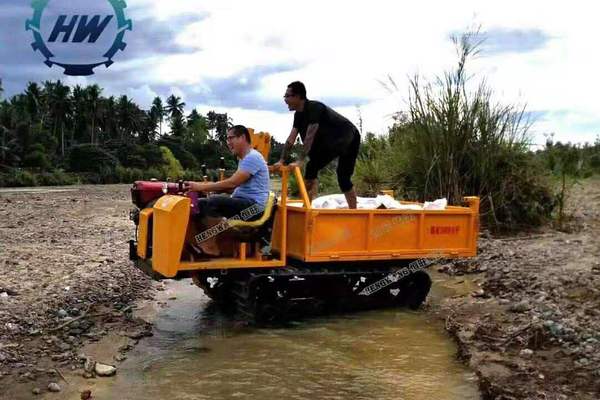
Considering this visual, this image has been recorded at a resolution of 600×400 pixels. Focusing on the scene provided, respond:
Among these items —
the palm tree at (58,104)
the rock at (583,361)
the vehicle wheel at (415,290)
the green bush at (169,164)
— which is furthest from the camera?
the palm tree at (58,104)

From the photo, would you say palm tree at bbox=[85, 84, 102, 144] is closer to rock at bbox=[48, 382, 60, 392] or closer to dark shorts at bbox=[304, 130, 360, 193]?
dark shorts at bbox=[304, 130, 360, 193]

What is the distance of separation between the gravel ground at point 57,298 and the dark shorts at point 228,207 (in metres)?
1.42

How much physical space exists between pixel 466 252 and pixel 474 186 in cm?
444

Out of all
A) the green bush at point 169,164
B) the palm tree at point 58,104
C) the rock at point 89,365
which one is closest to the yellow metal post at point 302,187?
the rock at point 89,365

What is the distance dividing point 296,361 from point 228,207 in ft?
5.68

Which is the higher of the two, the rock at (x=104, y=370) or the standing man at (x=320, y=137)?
the standing man at (x=320, y=137)

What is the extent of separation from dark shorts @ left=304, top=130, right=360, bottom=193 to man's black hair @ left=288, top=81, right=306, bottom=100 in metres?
0.74

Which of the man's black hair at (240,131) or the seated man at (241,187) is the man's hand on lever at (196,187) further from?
the man's black hair at (240,131)

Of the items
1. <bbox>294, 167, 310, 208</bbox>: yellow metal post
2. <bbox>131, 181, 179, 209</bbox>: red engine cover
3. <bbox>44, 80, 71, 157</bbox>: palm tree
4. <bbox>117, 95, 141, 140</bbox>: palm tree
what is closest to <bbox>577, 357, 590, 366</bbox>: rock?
<bbox>294, 167, 310, 208</bbox>: yellow metal post

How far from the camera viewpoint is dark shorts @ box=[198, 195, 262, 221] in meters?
6.69

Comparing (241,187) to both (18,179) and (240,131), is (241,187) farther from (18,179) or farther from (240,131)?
(18,179)

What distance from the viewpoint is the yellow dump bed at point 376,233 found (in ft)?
23.0

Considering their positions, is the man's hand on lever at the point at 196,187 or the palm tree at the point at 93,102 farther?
the palm tree at the point at 93,102

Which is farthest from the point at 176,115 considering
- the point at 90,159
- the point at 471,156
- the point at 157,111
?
the point at 471,156
